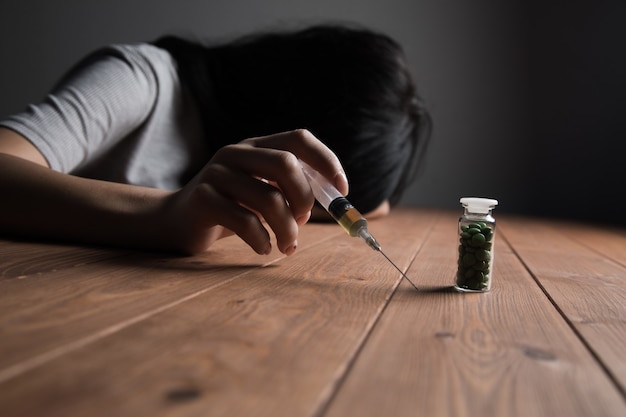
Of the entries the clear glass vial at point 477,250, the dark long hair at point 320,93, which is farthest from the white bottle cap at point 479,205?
the dark long hair at point 320,93

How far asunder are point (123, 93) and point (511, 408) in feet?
3.62

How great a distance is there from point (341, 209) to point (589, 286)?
0.36 m

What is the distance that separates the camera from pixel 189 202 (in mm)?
800

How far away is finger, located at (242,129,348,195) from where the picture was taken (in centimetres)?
80

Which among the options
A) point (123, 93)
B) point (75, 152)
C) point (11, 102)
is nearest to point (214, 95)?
point (123, 93)

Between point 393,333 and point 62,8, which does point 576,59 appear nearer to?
point 62,8

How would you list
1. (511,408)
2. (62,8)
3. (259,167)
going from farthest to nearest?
(62,8) < (259,167) < (511,408)

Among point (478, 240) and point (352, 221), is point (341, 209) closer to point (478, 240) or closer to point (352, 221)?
point (352, 221)

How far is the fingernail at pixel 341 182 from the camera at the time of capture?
0.81 m

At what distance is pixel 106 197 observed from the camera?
88 cm

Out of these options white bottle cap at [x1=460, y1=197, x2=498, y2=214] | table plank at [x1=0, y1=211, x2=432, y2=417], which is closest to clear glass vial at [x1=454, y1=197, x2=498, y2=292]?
white bottle cap at [x1=460, y1=197, x2=498, y2=214]

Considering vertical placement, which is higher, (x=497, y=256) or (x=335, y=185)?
(x=335, y=185)

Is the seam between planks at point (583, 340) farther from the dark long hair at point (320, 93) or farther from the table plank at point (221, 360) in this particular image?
the dark long hair at point (320, 93)

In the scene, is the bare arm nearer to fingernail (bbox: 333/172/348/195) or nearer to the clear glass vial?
fingernail (bbox: 333/172/348/195)
